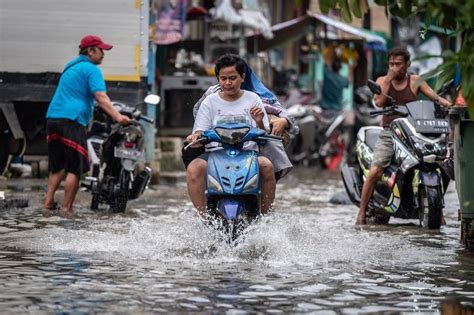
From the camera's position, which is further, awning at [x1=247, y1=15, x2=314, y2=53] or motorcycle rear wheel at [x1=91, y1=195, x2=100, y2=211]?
awning at [x1=247, y1=15, x2=314, y2=53]

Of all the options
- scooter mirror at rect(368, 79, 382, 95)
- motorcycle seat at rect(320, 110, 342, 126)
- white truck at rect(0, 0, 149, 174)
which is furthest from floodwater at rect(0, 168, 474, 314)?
motorcycle seat at rect(320, 110, 342, 126)

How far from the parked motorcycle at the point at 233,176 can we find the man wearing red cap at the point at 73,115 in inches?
145

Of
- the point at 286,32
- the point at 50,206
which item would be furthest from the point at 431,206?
the point at 286,32

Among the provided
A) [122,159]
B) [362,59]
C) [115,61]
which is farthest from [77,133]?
[362,59]

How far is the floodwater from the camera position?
7.34 m

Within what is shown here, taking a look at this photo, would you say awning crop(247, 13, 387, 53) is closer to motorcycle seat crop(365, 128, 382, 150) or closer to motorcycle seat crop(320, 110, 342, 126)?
motorcycle seat crop(320, 110, 342, 126)

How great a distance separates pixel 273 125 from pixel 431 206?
234 cm

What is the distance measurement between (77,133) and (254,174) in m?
4.21

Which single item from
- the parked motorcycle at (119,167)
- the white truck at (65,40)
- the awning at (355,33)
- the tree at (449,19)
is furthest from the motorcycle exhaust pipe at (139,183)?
the awning at (355,33)

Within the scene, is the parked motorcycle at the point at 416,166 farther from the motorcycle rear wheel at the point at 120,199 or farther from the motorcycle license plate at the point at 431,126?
the motorcycle rear wheel at the point at 120,199

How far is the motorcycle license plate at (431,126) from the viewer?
12.4 metres

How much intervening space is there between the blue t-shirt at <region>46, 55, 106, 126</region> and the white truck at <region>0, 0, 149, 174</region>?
203cm

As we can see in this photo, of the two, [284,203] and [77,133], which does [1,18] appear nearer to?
[77,133]

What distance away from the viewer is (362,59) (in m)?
38.9
